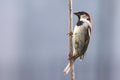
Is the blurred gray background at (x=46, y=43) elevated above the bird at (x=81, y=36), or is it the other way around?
the bird at (x=81, y=36)

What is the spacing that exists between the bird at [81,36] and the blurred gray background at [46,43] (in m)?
2.53

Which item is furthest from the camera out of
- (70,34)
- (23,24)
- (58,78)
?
(23,24)

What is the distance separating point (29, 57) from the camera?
361cm

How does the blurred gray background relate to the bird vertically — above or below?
below

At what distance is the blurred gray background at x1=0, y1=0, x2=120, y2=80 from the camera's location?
3516 millimetres

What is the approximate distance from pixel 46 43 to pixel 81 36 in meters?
2.74

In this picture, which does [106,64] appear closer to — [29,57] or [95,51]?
[95,51]

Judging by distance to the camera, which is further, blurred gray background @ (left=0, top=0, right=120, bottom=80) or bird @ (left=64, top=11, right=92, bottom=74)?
blurred gray background @ (left=0, top=0, right=120, bottom=80)

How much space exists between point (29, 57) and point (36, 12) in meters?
0.32

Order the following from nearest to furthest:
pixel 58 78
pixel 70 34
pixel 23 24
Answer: pixel 70 34 < pixel 58 78 < pixel 23 24

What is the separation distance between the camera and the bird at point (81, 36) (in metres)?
0.80

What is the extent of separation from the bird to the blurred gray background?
2.53 m

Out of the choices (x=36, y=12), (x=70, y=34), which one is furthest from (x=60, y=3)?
(x=70, y=34)

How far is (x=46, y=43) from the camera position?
3586 millimetres
